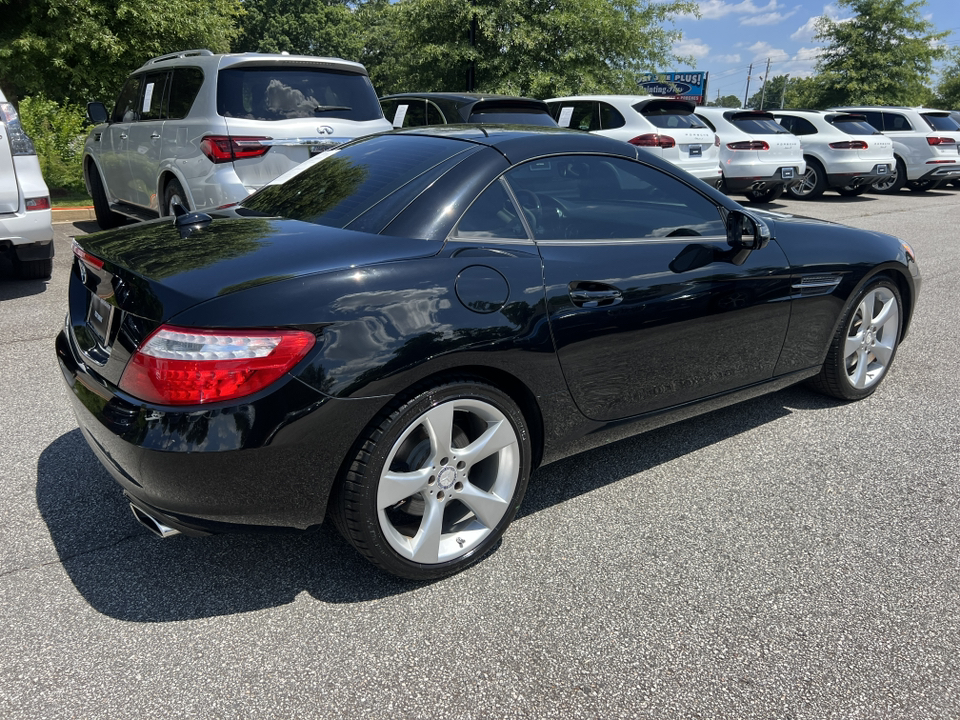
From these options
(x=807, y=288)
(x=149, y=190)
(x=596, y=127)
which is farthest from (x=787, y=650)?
(x=596, y=127)

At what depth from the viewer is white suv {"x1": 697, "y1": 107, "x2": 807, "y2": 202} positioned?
517 inches

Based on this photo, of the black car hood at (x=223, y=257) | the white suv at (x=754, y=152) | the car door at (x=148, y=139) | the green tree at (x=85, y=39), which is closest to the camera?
the black car hood at (x=223, y=257)

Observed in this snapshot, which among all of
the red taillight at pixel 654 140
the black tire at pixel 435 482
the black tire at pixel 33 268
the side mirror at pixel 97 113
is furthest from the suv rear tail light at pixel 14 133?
the red taillight at pixel 654 140

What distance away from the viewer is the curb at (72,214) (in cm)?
980

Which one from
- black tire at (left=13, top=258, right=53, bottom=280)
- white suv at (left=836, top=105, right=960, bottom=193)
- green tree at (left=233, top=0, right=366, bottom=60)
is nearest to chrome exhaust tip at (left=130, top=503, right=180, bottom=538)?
black tire at (left=13, top=258, right=53, bottom=280)

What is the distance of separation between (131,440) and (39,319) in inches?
159

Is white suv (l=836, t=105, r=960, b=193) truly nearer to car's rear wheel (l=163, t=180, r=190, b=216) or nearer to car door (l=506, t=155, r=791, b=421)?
car's rear wheel (l=163, t=180, r=190, b=216)

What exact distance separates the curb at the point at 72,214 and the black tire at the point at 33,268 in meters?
3.36

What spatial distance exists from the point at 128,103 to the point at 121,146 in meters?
0.50

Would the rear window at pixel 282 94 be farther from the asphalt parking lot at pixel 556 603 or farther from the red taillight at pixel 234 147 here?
the asphalt parking lot at pixel 556 603

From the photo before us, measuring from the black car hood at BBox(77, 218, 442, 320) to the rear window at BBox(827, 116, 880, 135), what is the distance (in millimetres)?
14845

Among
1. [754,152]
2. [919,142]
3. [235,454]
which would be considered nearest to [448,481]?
[235,454]

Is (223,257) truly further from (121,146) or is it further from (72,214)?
(72,214)

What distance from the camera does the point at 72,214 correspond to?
992cm
